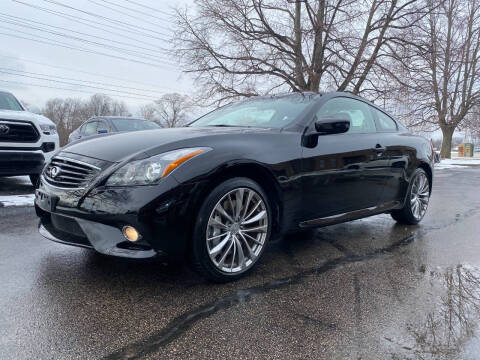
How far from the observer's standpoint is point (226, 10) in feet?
59.4

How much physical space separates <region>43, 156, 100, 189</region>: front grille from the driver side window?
6.51 ft

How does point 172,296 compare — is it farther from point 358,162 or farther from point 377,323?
point 358,162

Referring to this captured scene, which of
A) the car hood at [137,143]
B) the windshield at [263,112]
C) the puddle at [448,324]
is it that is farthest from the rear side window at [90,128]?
the puddle at [448,324]

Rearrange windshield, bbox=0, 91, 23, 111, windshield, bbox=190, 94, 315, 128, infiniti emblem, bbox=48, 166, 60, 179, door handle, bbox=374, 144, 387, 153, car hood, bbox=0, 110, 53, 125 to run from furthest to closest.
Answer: windshield, bbox=0, 91, 23, 111 < car hood, bbox=0, 110, 53, 125 < door handle, bbox=374, 144, 387, 153 < windshield, bbox=190, 94, 315, 128 < infiniti emblem, bbox=48, 166, 60, 179

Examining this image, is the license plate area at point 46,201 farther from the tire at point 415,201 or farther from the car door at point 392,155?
the tire at point 415,201

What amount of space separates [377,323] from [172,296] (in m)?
1.24

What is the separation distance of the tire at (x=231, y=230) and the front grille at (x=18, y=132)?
4.77 metres

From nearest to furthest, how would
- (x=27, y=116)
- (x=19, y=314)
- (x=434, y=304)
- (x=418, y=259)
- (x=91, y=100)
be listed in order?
(x=19, y=314)
(x=434, y=304)
(x=418, y=259)
(x=27, y=116)
(x=91, y=100)

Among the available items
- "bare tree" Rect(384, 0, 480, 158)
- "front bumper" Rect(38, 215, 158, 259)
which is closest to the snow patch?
"front bumper" Rect(38, 215, 158, 259)

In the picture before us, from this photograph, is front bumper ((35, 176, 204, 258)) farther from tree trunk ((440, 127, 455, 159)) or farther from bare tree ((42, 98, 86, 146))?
bare tree ((42, 98, 86, 146))

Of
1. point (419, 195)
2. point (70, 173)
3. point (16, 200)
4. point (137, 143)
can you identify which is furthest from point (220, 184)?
point (16, 200)

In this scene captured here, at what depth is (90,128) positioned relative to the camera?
10.3 metres

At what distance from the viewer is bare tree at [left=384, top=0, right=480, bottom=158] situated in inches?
710

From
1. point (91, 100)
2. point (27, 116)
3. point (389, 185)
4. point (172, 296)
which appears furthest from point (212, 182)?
point (91, 100)
